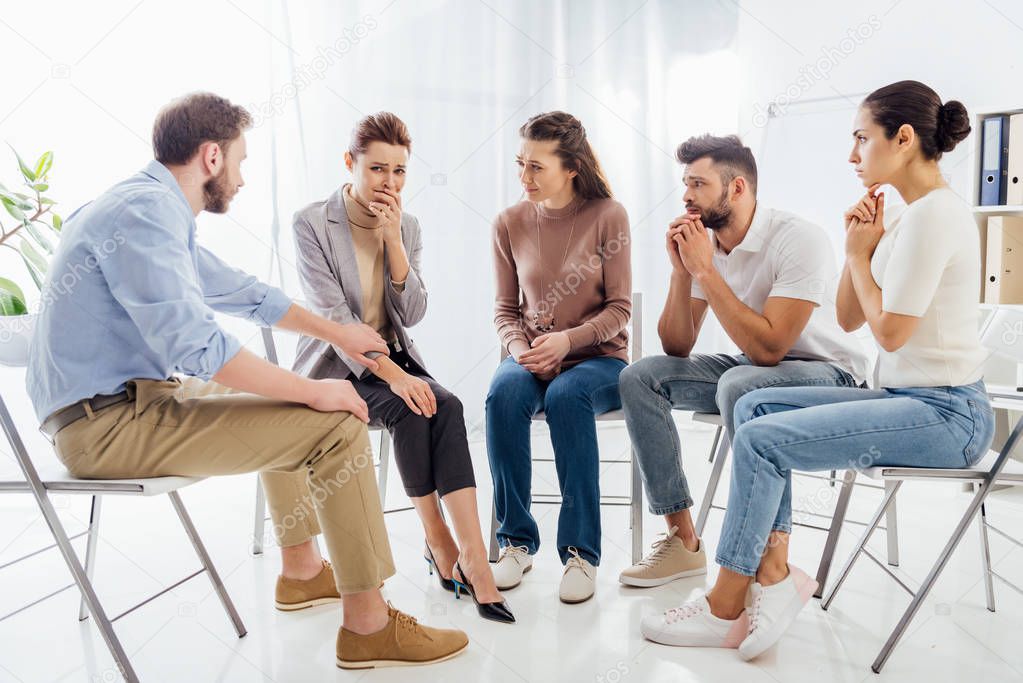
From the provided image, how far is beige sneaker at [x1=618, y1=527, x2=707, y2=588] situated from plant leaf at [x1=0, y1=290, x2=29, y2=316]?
5.36 ft

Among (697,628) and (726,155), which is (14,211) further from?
(697,628)

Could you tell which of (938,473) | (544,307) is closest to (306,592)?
(544,307)

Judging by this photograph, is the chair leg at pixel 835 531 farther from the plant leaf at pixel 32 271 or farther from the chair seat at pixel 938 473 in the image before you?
the plant leaf at pixel 32 271

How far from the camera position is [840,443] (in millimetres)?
1560

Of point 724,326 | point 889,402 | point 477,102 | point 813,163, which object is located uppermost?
point 477,102

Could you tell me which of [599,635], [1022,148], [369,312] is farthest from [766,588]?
[1022,148]

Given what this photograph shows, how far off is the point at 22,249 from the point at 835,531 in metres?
2.26

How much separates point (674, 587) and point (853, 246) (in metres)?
0.90

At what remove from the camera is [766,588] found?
5.35 feet

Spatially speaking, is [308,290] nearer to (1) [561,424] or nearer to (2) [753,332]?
(1) [561,424]

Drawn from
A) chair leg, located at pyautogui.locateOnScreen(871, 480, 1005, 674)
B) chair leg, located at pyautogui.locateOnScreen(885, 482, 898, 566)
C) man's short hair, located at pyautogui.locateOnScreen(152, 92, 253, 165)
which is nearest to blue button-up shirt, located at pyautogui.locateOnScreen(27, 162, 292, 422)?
man's short hair, located at pyautogui.locateOnScreen(152, 92, 253, 165)

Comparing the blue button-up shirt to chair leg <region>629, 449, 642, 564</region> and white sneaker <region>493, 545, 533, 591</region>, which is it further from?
chair leg <region>629, 449, 642, 564</region>

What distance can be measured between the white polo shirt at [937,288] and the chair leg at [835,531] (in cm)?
37
